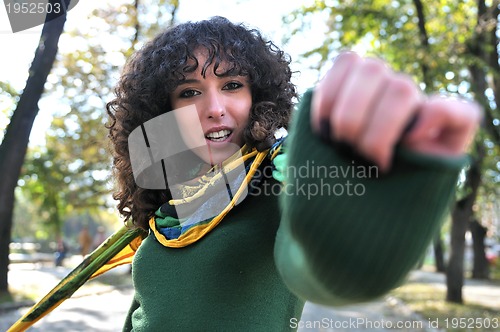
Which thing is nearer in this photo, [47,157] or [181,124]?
[181,124]

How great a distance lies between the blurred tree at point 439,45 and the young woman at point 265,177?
849 cm

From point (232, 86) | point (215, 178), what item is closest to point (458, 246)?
point (232, 86)

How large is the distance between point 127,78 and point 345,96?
60.0 inches

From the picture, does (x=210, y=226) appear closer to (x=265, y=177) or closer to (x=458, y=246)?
(x=265, y=177)

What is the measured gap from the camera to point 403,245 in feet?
2.76

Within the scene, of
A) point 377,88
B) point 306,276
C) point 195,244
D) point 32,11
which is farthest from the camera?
point 32,11

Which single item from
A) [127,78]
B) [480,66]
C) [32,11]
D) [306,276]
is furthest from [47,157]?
[306,276]

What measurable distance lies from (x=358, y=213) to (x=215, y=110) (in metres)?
0.98

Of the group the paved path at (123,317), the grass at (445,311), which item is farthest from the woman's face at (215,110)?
the grass at (445,311)

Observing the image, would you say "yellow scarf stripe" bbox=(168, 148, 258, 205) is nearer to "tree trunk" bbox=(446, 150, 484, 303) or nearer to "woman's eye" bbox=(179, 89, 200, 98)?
"woman's eye" bbox=(179, 89, 200, 98)

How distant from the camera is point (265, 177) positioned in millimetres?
1495

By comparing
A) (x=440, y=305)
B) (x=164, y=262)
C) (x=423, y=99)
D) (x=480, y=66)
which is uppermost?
(x=423, y=99)

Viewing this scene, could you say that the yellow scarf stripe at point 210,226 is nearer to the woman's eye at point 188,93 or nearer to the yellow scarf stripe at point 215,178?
the yellow scarf stripe at point 215,178

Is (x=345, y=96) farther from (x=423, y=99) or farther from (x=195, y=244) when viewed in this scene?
(x=195, y=244)
